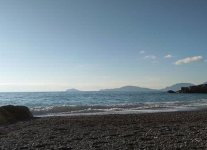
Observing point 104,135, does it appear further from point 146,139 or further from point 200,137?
point 200,137

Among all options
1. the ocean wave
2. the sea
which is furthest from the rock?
the ocean wave

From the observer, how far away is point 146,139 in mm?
15062

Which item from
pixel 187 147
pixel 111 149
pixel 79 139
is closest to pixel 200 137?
pixel 187 147

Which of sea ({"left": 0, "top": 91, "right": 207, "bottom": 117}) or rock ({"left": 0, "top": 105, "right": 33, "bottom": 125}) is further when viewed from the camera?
sea ({"left": 0, "top": 91, "right": 207, "bottom": 117})

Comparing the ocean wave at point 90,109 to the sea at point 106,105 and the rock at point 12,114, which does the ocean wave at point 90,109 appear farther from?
the rock at point 12,114

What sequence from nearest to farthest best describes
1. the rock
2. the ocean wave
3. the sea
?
1. the rock
2. the ocean wave
3. the sea

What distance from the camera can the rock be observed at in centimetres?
2714

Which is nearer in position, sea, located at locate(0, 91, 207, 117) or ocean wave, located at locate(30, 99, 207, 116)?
ocean wave, located at locate(30, 99, 207, 116)

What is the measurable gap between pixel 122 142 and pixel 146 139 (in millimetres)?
1191

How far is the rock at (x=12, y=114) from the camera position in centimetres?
2714

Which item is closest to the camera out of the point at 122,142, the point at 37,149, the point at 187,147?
the point at 187,147

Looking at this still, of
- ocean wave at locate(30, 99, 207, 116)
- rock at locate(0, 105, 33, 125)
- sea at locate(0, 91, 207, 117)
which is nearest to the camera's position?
rock at locate(0, 105, 33, 125)

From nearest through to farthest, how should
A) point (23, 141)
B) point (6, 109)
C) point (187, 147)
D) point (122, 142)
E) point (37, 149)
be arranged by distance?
point (187, 147), point (37, 149), point (122, 142), point (23, 141), point (6, 109)

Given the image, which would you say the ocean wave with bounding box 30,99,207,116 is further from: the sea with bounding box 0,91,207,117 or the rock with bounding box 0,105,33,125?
the rock with bounding box 0,105,33,125
